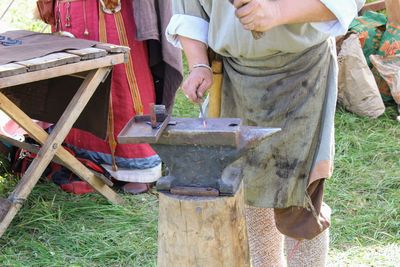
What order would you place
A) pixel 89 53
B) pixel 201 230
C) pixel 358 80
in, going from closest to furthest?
pixel 201 230, pixel 89 53, pixel 358 80

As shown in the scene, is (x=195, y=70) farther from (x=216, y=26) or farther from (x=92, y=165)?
(x=92, y=165)

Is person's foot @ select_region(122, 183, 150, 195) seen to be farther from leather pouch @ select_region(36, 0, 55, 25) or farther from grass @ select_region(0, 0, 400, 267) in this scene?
leather pouch @ select_region(36, 0, 55, 25)

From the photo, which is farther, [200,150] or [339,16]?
[339,16]

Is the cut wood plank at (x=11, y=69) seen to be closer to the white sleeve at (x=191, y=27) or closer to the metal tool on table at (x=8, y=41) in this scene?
the metal tool on table at (x=8, y=41)

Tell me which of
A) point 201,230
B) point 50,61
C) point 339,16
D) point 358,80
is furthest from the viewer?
point 358,80

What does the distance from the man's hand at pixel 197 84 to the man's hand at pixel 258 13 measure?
41 centimetres

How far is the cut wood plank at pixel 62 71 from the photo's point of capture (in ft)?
9.08

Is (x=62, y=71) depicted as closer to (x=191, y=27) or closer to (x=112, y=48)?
(x=112, y=48)

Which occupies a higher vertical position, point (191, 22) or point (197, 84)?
point (191, 22)

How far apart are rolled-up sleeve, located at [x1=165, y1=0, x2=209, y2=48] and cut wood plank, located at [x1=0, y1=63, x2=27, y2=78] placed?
1014mm

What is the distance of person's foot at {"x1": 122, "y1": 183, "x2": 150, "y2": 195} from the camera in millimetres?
3750

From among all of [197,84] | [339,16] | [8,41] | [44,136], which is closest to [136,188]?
[44,136]

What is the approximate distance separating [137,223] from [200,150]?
75.0 inches

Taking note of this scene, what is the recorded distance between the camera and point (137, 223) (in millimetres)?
3414
